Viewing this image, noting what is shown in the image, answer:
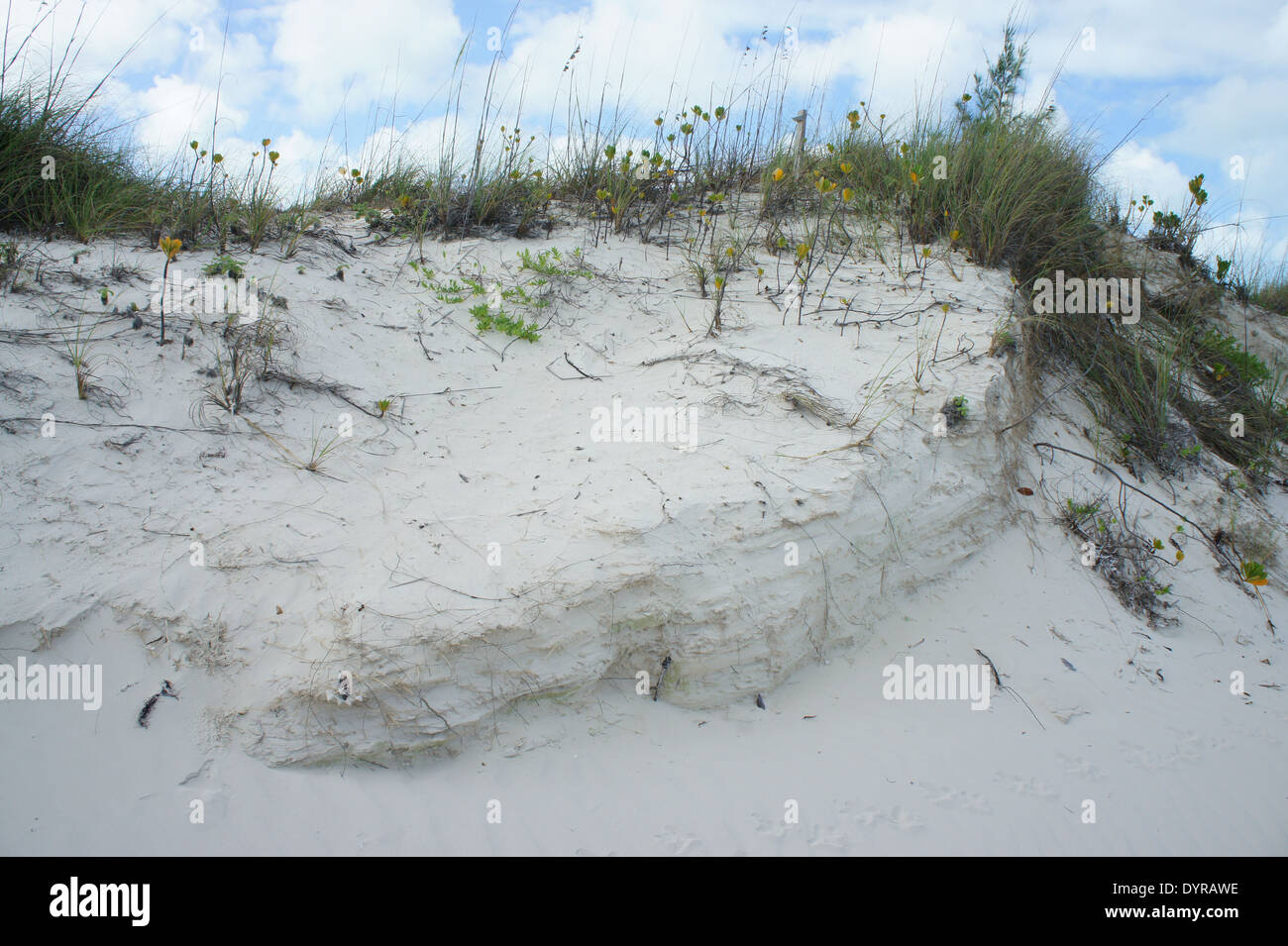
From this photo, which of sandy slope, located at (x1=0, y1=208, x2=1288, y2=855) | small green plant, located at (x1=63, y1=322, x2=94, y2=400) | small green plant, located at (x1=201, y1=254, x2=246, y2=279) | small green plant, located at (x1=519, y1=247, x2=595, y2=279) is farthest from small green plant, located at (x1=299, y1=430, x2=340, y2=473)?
small green plant, located at (x1=519, y1=247, x2=595, y2=279)

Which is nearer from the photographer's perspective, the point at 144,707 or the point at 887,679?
the point at 144,707

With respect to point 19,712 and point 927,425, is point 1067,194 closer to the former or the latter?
point 927,425

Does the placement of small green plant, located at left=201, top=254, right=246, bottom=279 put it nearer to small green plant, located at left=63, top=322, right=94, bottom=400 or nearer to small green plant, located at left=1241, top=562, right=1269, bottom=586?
small green plant, located at left=63, top=322, right=94, bottom=400

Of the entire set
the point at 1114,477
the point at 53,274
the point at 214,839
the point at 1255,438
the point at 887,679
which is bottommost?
the point at 214,839

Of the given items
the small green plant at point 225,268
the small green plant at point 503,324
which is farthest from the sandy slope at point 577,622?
the small green plant at point 503,324

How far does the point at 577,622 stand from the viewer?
271cm

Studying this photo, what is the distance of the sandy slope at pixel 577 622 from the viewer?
7.99 ft

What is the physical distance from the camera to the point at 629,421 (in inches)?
143

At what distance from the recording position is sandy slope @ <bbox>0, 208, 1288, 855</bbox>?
7.99 feet

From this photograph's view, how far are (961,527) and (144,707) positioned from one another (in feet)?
11.6

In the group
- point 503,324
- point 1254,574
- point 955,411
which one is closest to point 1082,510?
point 1254,574

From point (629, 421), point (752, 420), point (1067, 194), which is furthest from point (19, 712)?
point (1067, 194)

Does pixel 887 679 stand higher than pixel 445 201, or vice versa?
pixel 445 201

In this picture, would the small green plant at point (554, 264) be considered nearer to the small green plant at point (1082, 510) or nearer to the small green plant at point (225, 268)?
the small green plant at point (225, 268)
